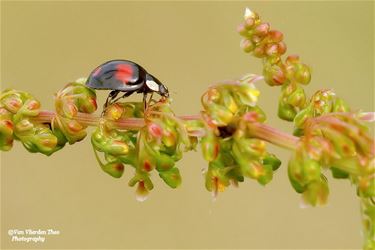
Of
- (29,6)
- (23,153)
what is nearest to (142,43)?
(29,6)

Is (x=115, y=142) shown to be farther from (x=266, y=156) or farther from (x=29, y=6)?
(x=29, y=6)

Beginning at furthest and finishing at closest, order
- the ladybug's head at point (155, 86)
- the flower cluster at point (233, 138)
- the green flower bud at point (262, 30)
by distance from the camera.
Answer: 1. the ladybug's head at point (155, 86)
2. the green flower bud at point (262, 30)
3. the flower cluster at point (233, 138)

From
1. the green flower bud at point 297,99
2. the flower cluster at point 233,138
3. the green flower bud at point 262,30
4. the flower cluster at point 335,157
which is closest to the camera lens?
the flower cluster at point 335,157

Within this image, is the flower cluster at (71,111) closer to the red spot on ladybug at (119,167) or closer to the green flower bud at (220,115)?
the red spot on ladybug at (119,167)

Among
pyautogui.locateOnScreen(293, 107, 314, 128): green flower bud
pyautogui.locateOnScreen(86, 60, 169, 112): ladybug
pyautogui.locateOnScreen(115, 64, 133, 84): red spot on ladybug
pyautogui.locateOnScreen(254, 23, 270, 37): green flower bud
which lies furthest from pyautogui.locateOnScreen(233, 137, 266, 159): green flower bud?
pyautogui.locateOnScreen(115, 64, 133, 84): red spot on ladybug

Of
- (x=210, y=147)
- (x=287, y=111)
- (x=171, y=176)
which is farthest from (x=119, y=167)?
(x=287, y=111)

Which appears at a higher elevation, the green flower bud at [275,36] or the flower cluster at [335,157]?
the green flower bud at [275,36]

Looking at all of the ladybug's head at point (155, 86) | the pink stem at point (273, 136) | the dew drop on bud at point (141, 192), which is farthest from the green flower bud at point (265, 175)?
the ladybug's head at point (155, 86)
